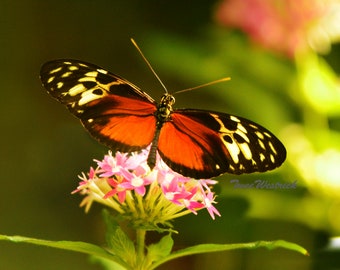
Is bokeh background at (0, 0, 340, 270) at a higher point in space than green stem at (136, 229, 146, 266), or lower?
higher

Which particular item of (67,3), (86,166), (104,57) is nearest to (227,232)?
(86,166)

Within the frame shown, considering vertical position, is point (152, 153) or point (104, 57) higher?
point (104, 57)

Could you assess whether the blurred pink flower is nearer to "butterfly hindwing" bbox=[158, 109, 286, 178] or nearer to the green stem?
"butterfly hindwing" bbox=[158, 109, 286, 178]

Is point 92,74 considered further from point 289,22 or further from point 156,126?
point 289,22

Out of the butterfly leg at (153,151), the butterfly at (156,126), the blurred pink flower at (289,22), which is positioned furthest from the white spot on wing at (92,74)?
the blurred pink flower at (289,22)

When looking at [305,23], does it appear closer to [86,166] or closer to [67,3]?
[86,166]

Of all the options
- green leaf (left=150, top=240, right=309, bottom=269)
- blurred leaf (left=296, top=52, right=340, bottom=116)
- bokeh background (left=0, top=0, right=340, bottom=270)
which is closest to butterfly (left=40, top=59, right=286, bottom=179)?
green leaf (left=150, top=240, right=309, bottom=269)

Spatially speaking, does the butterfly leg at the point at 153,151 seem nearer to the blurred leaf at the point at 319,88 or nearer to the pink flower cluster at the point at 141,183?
the pink flower cluster at the point at 141,183
